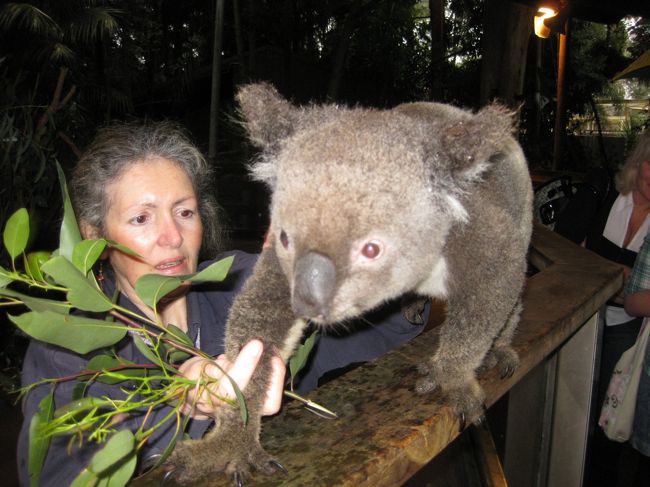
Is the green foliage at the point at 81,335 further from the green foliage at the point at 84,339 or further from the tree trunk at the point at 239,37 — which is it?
the tree trunk at the point at 239,37

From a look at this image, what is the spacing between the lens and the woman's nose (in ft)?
5.06

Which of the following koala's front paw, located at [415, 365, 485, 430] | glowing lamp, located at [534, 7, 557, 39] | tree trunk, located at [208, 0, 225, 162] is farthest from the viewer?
tree trunk, located at [208, 0, 225, 162]

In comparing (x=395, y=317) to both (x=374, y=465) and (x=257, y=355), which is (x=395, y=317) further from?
(x=374, y=465)

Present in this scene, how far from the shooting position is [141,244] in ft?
5.06

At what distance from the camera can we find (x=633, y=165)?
284 centimetres

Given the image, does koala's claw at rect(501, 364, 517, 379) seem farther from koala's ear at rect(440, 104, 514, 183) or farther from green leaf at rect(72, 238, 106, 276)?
green leaf at rect(72, 238, 106, 276)

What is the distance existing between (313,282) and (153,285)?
287 mm

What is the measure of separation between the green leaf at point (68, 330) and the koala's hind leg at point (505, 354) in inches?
37.8

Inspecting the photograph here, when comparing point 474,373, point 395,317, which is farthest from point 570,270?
point 474,373

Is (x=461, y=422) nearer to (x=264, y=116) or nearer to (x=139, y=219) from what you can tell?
(x=264, y=116)

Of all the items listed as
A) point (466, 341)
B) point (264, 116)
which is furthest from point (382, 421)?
point (264, 116)

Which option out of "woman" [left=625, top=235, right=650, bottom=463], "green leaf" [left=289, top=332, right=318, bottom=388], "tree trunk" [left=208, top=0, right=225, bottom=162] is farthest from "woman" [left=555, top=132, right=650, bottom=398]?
"tree trunk" [left=208, top=0, right=225, bottom=162]

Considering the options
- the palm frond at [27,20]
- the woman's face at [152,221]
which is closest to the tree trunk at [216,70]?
the palm frond at [27,20]

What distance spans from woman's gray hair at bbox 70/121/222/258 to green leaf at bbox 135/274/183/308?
0.76 m
